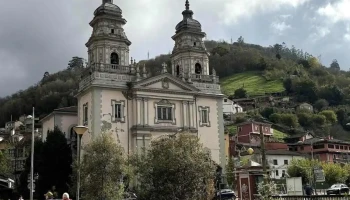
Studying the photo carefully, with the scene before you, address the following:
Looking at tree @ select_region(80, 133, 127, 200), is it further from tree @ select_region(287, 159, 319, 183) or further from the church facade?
tree @ select_region(287, 159, 319, 183)

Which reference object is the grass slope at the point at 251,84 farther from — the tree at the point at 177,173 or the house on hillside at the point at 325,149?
the tree at the point at 177,173

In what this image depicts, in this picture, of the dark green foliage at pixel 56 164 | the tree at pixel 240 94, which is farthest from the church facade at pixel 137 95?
the tree at pixel 240 94

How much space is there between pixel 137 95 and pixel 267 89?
114 m

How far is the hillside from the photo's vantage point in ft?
438

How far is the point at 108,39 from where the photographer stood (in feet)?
177

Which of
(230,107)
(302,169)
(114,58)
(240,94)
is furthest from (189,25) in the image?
(240,94)

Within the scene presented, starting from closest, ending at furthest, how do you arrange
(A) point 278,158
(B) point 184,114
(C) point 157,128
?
(C) point 157,128 → (B) point 184,114 → (A) point 278,158

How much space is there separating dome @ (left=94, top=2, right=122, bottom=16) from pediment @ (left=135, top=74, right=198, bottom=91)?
9233 millimetres

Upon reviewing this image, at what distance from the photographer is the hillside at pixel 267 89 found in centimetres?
13362

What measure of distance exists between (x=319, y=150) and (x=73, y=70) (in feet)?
386

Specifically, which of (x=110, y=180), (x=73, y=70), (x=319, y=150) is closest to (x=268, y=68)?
(x=73, y=70)

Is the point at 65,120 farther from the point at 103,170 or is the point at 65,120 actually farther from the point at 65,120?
the point at 103,170

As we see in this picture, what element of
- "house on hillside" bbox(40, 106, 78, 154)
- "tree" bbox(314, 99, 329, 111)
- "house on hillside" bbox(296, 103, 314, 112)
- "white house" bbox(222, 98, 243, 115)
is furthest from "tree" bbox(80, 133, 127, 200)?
"tree" bbox(314, 99, 329, 111)

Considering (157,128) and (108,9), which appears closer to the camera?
(157,128)
